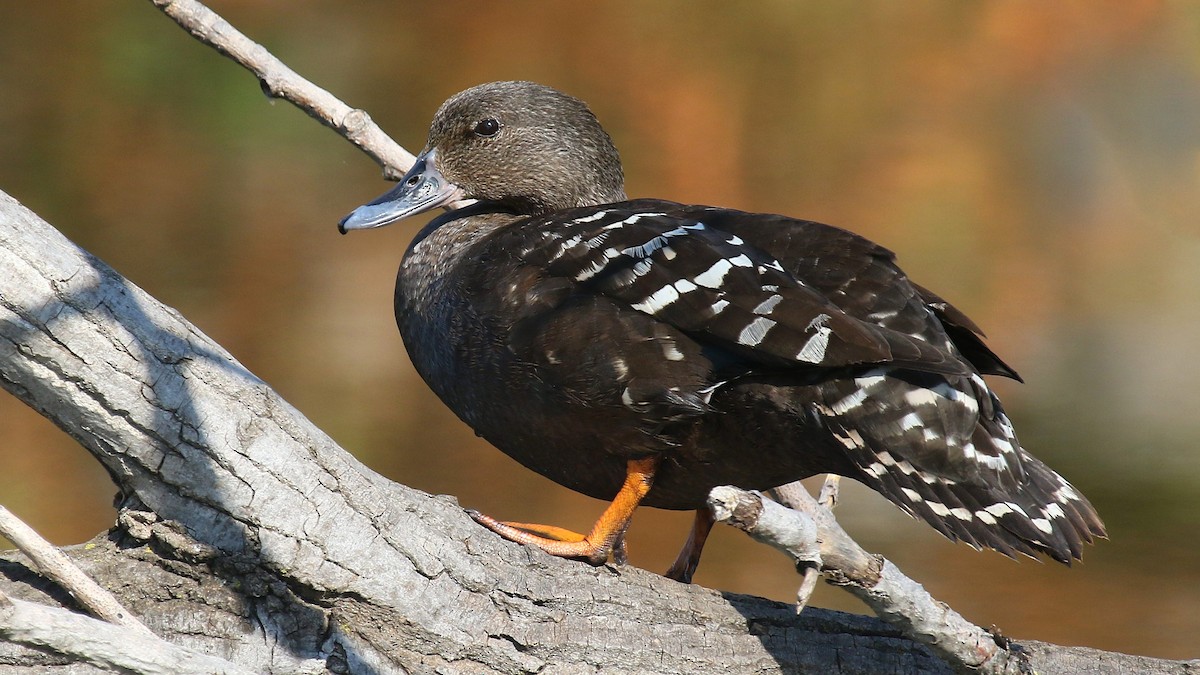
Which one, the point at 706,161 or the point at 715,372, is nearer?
the point at 715,372

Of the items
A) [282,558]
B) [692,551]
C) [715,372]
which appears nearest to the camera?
[282,558]

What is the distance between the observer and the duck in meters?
2.30

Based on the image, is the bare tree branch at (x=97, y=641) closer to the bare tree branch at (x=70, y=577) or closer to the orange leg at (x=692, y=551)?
the bare tree branch at (x=70, y=577)

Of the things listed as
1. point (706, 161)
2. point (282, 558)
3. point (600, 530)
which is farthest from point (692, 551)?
point (706, 161)

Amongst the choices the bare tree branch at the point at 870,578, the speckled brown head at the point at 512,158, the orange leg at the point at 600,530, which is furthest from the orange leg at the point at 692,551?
the speckled brown head at the point at 512,158

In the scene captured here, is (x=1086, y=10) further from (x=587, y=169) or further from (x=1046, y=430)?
(x=587, y=169)

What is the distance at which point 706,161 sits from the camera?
688 centimetres

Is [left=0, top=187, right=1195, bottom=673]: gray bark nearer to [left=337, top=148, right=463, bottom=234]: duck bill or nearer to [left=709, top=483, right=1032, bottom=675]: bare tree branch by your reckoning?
[left=709, top=483, right=1032, bottom=675]: bare tree branch

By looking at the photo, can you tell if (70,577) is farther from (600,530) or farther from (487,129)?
(487,129)

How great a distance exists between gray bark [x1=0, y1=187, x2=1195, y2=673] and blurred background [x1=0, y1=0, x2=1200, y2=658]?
3.46 metres

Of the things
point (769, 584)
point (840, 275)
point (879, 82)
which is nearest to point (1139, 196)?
point (879, 82)

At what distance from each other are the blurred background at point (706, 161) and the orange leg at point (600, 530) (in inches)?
128

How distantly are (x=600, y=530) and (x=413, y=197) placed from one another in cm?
118

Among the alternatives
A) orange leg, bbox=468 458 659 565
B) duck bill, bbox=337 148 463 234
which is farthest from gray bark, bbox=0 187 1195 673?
duck bill, bbox=337 148 463 234
